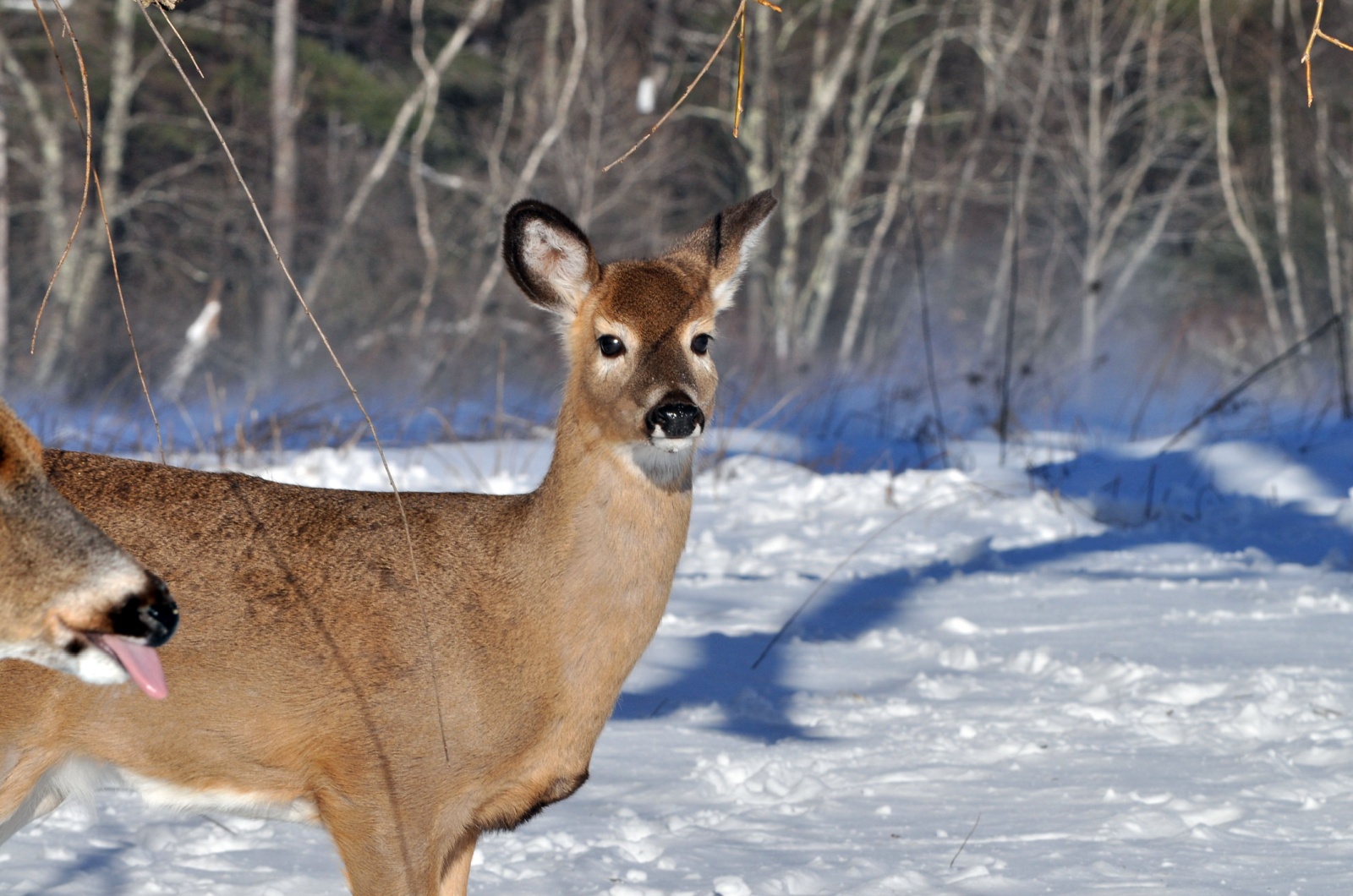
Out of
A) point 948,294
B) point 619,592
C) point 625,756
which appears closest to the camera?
point 619,592

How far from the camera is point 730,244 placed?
3699 mm

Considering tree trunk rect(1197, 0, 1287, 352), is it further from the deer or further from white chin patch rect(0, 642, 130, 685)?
white chin patch rect(0, 642, 130, 685)

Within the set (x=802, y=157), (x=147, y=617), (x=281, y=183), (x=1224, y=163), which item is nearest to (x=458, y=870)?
(x=147, y=617)

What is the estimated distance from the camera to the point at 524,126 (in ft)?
63.8

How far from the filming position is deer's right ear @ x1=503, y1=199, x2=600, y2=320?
329cm

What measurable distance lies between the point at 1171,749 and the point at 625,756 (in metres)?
1.55

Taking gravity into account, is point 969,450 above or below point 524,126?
below

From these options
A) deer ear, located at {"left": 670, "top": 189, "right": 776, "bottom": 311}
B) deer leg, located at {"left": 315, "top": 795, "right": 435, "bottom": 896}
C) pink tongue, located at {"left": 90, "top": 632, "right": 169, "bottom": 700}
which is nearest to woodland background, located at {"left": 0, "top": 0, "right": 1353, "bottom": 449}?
deer ear, located at {"left": 670, "top": 189, "right": 776, "bottom": 311}

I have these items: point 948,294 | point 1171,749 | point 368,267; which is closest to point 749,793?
point 1171,749

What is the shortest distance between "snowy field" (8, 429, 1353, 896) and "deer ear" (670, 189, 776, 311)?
1.32 metres

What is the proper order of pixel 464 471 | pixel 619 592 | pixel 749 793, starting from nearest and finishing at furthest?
1. pixel 619 592
2. pixel 749 793
3. pixel 464 471

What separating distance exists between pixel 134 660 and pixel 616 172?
739 inches

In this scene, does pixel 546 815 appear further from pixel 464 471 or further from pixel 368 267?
pixel 368 267

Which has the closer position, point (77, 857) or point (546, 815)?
point (77, 857)
